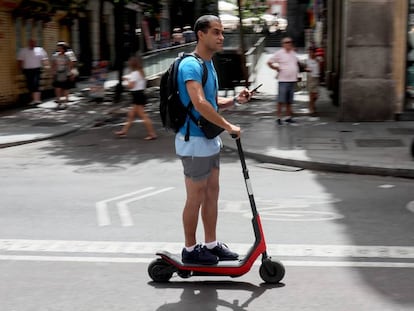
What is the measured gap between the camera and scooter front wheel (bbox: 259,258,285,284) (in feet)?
17.1

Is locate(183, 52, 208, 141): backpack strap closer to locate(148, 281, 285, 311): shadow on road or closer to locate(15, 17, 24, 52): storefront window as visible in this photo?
locate(148, 281, 285, 311): shadow on road

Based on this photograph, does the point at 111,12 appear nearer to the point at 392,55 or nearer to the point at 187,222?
the point at 392,55

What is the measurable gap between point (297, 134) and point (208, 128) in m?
8.59

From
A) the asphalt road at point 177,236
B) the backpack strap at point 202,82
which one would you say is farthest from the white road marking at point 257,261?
the backpack strap at point 202,82

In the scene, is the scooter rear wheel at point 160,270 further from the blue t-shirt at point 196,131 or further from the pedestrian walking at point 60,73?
the pedestrian walking at point 60,73

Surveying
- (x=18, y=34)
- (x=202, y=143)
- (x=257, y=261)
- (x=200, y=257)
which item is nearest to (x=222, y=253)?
(x=200, y=257)

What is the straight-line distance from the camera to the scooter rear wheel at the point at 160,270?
5320 millimetres

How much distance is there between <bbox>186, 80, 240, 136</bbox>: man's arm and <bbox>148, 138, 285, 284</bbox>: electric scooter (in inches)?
8.3

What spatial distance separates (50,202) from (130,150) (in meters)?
4.50

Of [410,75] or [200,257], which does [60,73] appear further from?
[200,257]

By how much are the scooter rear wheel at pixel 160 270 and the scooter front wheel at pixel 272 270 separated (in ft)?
2.21

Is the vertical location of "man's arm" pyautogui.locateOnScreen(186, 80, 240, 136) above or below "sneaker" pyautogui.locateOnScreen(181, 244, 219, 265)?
above

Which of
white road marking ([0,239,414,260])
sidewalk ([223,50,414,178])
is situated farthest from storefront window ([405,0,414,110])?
white road marking ([0,239,414,260])

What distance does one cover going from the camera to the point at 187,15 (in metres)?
48.9
